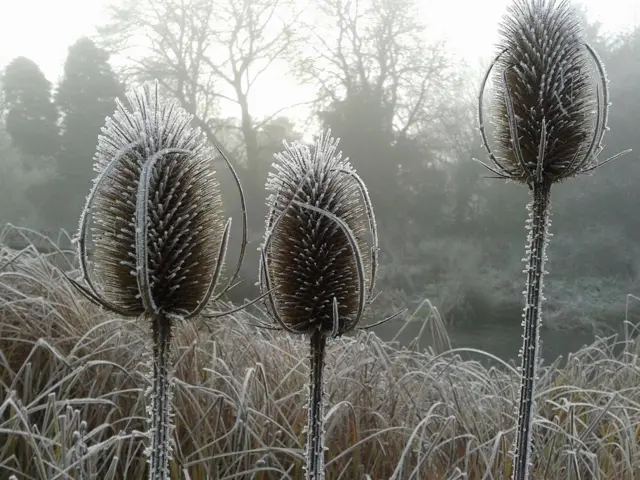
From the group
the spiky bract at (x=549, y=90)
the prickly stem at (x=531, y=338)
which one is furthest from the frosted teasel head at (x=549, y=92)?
the prickly stem at (x=531, y=338)

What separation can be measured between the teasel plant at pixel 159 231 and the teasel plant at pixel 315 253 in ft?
0.37

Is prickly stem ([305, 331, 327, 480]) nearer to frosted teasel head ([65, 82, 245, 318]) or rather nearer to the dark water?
frosted teasel head ([65, 82, 245, 318])

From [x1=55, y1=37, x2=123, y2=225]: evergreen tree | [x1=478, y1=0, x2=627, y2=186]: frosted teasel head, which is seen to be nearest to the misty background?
[x1=55, y1=37, x2=123, y2=225]: evergreen tree

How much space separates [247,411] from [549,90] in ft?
4.71

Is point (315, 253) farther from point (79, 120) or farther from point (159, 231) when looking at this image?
point (79, 120)

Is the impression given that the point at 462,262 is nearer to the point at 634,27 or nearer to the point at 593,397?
the point at 593,397

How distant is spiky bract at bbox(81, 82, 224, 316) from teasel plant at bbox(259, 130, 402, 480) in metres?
0.11

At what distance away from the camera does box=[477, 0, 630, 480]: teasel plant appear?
3.83 ft

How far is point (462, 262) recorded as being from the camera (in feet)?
13.9

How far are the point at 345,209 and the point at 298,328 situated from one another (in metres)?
0.23

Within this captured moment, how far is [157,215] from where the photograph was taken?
855 mm

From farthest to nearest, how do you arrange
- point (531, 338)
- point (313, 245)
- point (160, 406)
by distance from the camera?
point (531, 338) → point (313, 245) → point (160, 406)

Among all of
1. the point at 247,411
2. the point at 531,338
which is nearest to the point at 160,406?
the point at 531,338

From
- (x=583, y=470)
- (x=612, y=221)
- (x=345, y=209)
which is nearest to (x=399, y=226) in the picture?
(x=612, y=221)
